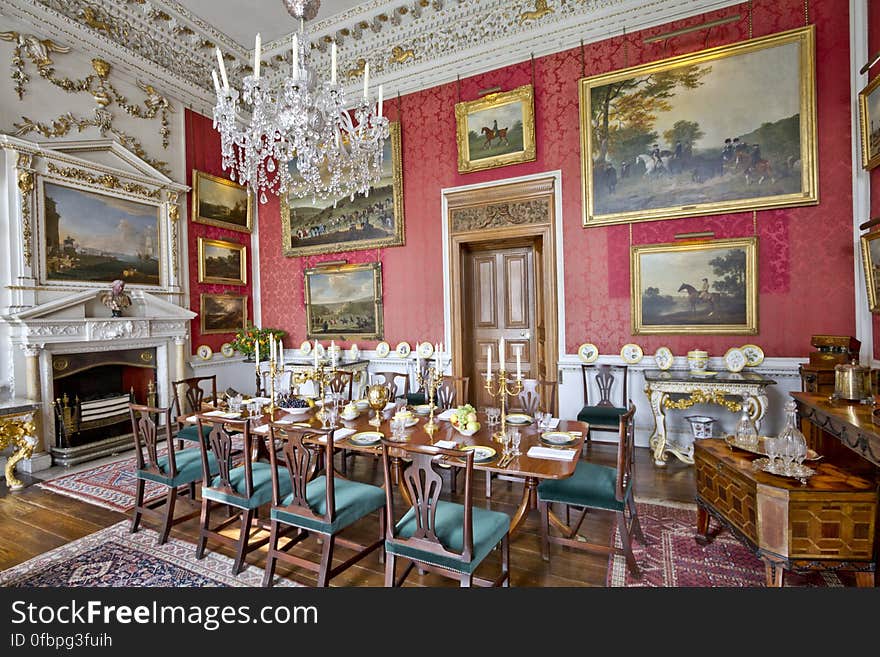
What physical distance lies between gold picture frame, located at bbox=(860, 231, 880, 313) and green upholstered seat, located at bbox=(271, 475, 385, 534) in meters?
4.86

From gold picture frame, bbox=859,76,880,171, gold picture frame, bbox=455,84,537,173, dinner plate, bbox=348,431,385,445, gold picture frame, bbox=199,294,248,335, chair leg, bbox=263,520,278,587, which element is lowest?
chair leg, bbox=263,520,278,587

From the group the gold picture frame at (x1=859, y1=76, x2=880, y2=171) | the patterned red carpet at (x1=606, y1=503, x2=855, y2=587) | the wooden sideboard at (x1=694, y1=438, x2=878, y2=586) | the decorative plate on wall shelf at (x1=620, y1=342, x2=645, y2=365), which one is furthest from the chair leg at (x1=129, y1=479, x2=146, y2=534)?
the gold picture frame at (x1=859, y1=76, x2=880, y2=171)

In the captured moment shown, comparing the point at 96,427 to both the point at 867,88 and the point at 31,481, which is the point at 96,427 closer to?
the point at 31,481

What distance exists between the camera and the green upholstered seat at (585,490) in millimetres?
2811

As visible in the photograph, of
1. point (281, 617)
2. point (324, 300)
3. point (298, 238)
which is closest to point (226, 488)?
point (281, 617)

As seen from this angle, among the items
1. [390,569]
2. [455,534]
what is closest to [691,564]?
[455,534]

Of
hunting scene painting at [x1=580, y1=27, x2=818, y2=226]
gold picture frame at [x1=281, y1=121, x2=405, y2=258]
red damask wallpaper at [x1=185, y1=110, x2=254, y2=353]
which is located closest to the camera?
hunting scene painting at [x1=580, y1=27, x2=818, y2=226]

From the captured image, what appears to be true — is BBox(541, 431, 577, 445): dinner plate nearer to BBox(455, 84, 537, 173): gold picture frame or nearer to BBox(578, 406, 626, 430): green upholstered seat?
BBox(578, 406, 626, 430): green upholstered seat

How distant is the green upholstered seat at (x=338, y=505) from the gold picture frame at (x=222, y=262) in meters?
5.74

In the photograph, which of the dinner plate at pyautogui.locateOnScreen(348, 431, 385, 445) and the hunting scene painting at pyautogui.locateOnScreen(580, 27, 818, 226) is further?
the hunting scene painting at pyautogui.locateOnScreen(580, 27, 818, 226)

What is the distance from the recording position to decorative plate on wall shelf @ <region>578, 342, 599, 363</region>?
5836 mm

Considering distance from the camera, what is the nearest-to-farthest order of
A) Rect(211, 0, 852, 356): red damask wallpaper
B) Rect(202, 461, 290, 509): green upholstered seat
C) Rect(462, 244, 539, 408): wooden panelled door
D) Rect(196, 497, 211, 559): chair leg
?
Rect(202, 461, 290, 509): green upholstered seat, Rect(196, 497, 211, 559): chair leg, Rect(211, 0, 852, 356): red damask wallpaper, Rect(462, 244, 539, 408): wooden panelled door

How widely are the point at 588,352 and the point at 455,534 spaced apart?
4.07 m

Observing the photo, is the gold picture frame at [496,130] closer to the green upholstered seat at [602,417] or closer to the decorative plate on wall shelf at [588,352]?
the decorative plate on wall shelf at [588,352]
